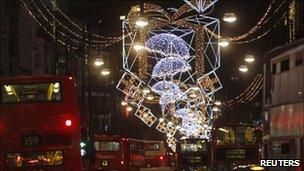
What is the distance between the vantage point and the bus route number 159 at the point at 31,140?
21.8 meters

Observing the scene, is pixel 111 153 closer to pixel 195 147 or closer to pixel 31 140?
pixel 195 147

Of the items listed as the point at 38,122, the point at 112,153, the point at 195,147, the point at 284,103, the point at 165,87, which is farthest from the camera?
the point at 165,87

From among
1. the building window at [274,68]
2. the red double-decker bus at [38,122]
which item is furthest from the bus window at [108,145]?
the building window at [274,68]

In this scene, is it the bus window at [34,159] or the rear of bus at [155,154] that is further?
the rear of bus at [155,154]

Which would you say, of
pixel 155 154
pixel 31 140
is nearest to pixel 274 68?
pixel 31 140

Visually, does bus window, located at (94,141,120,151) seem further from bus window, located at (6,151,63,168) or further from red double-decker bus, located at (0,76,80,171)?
red double-decker bus, located at (0,76,80,171)

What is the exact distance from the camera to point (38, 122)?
70.7 ft

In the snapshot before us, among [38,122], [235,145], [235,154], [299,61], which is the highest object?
[299,61]

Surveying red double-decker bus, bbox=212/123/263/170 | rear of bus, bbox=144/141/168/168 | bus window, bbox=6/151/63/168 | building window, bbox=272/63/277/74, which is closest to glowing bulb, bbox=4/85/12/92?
bus window, bbox=6/151/63/168

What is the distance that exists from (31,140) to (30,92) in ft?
4.65

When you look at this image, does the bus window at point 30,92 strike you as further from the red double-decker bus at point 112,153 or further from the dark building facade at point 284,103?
the red double-decker bus at point 112,153

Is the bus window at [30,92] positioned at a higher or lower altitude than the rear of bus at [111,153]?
higher

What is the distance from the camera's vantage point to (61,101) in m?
21.6

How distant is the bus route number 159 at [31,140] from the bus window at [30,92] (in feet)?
3.49
